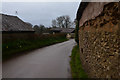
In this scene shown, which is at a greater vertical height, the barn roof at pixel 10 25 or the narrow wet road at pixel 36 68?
the barn roof at pixel 10 25

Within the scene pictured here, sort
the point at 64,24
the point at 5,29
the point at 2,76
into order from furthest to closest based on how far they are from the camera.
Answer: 1. the point at 64,24
2. the point at 5,29
3. the point at 2,76

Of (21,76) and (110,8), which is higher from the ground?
(110,8)

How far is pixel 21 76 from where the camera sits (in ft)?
16.6

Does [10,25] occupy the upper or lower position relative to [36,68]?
upper

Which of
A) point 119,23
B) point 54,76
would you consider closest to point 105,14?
point 119,23

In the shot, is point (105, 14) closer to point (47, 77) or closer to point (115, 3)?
point (115, 3)

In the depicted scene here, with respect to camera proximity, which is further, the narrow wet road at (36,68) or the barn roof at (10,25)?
the barn roof at (10,25)

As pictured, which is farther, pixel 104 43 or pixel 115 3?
pixel 104 43

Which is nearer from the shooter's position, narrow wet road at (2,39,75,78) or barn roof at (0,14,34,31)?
narrow wet road at (2,39,75,78)

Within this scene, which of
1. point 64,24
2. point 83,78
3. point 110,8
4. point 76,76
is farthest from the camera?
point 64,24

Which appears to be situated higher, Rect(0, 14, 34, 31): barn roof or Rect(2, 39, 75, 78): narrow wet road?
Rect(0, 14, 34, 31): barn roof

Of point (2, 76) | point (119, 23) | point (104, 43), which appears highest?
point (119, 23)

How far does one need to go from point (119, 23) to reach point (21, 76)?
15.6 feet

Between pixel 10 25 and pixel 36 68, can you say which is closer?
pixel 36 68
